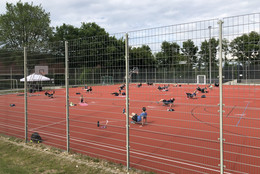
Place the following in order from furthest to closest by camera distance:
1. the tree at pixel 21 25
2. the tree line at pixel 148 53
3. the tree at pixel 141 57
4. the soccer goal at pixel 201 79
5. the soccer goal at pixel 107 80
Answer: the tree at pixel 21 25, the soccer goal at pixel 107 80, the tree at pixel 141 57, the soccer goal at pixel 201 79, the tree line at pixel 148 53

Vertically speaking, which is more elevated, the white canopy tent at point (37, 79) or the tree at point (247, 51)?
the tree at point (247, 51)

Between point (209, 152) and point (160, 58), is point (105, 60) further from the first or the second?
point (209, 152)

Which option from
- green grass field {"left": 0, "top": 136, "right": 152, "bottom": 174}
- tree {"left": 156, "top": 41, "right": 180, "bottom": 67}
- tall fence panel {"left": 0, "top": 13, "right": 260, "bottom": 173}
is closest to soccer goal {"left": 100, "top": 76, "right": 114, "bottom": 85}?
tall fence panel {"left": 0, "top": 13, "right": 260, "bottom": 173}

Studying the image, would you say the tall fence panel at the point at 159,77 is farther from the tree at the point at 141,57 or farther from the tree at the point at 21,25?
the tree at the point at 21,25

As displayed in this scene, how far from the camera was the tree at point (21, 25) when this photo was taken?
40.7m

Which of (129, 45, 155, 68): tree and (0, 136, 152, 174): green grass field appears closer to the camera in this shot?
(129, 45, 155, 68): tree

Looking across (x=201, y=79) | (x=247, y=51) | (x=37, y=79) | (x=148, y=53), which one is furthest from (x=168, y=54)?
(x=37, y=79)

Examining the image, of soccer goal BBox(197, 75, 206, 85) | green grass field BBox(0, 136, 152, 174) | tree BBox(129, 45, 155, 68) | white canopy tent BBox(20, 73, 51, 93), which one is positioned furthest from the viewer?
white canopy tent BBox(20, 73, 51, 93)

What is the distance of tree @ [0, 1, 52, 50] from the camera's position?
40.7 m

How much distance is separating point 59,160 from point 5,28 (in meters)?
45.0

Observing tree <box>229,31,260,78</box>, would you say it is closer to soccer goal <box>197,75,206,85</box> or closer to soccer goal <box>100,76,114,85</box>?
soccer goal <box>197,75,206,85</box>

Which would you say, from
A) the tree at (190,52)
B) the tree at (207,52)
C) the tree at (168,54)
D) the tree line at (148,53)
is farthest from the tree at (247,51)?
the tree at (168,54)

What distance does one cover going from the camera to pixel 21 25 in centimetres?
4169

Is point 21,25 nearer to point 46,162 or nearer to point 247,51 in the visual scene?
point 46,162
